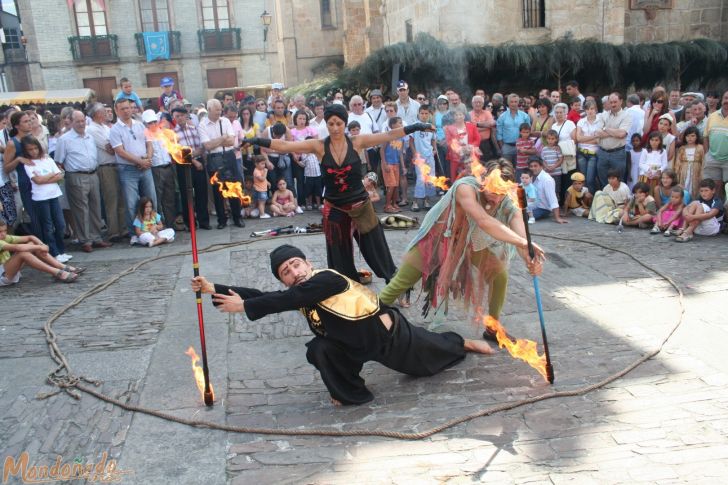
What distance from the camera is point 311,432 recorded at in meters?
3.65

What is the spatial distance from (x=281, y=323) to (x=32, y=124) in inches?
172

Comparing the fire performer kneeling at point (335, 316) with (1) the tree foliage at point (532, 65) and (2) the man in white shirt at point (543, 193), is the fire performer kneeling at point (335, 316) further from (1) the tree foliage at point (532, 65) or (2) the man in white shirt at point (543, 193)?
(1) the tree foliage at point (532, 65)

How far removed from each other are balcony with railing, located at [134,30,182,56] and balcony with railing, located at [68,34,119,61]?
3.35 ft

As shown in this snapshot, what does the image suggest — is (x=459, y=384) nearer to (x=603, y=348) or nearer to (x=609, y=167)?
(x=603, y=348)

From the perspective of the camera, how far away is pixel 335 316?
388 centimetres

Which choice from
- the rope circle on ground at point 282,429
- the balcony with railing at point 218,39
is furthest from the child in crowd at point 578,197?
the balcony with railing at point 218,39

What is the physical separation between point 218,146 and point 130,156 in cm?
113

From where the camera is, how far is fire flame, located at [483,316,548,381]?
14.0 ft

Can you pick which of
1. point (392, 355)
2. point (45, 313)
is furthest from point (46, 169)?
point (392, 355)

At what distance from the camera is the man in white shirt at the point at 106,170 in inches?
331

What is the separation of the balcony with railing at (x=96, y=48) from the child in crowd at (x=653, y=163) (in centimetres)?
2776

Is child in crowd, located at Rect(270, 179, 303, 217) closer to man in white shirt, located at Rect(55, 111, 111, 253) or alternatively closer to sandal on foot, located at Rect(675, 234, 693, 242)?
man in white shirt, located at Rect(55, 111, 111, 253)

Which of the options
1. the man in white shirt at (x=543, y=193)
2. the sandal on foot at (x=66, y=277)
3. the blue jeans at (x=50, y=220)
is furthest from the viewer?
the man in white shirt at (x=543, y=193)

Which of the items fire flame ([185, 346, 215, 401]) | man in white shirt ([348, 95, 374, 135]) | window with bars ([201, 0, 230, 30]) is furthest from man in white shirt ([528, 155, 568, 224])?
window with bars ([201, 0, 230, 30])
